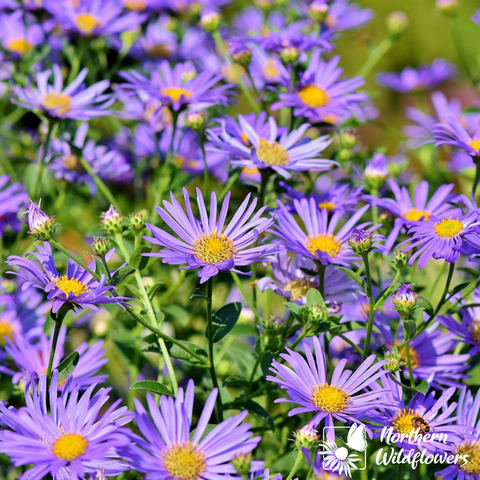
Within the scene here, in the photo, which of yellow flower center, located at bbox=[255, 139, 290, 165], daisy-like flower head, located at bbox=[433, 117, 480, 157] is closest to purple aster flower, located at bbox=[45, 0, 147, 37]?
yellow flower center, located at bbox=[255, 139, 290, 165]

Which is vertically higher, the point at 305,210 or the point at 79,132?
the point at 79,132

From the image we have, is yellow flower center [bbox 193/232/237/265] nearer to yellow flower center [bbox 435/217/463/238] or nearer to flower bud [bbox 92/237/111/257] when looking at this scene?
flower bud [bbox 92/237/111/257]

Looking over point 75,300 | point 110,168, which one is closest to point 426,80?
point 110,168

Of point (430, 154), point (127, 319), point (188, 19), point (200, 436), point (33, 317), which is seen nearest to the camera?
point (200, 436)

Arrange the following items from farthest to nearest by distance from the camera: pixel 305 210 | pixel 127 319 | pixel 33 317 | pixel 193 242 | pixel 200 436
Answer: pixel 127 319 < pixel 33 317 < pixel 305 210 < pixel 193 242 < pixel 200 436

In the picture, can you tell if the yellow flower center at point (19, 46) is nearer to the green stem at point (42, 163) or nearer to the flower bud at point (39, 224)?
the green stem at point (42, 163)

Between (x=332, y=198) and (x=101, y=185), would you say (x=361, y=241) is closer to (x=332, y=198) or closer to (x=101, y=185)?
(x=332, y=198)

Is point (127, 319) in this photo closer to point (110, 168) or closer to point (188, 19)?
point (110, 168)
